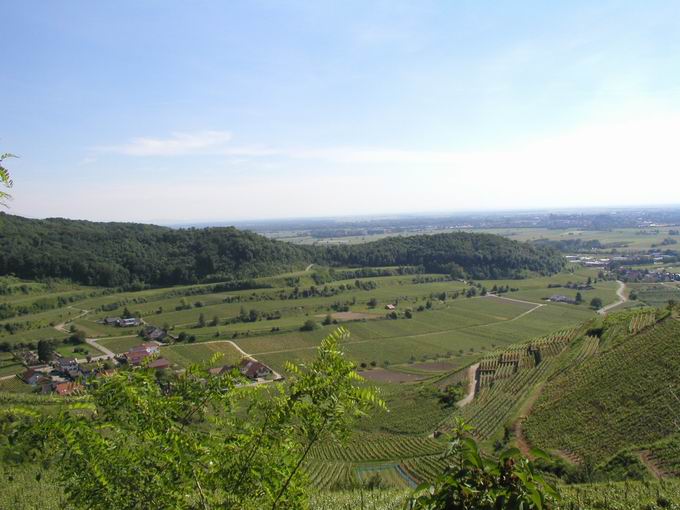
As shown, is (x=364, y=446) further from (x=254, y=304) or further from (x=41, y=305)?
(x=41, y=305)

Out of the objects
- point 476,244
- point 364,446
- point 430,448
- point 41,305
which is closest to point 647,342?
point 430,448

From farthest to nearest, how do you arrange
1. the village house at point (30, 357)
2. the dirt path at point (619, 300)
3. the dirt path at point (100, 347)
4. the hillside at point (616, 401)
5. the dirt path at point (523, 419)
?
the dirt path at point (619, 300) < the dirt path at point (100, 347) < the village house at point (30, 357) < the dirt path at point (523, 419) < the hillside at point (616, 401)

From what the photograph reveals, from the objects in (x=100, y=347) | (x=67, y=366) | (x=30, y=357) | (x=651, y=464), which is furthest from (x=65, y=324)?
(x=651, y=464)

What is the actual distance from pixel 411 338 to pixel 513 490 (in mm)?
75534

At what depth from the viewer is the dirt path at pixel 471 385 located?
43000mm

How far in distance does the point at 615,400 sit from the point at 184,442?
34978 mm

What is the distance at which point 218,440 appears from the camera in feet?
16.1

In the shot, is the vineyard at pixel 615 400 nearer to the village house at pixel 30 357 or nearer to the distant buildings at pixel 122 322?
the village house at pixel 30 357

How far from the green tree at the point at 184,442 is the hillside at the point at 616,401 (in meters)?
25.3

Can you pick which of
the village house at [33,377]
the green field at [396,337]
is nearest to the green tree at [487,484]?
the green field at [396,337]

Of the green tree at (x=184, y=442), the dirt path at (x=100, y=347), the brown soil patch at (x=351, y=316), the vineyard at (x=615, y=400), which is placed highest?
the green tree at (x=184, y=442)

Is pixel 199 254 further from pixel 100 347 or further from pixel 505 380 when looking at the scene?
pixel 505 380

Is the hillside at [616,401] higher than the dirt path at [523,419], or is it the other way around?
the hillside at [616,401]

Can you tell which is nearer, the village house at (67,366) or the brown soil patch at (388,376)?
the brown soil patch at (388,376)
